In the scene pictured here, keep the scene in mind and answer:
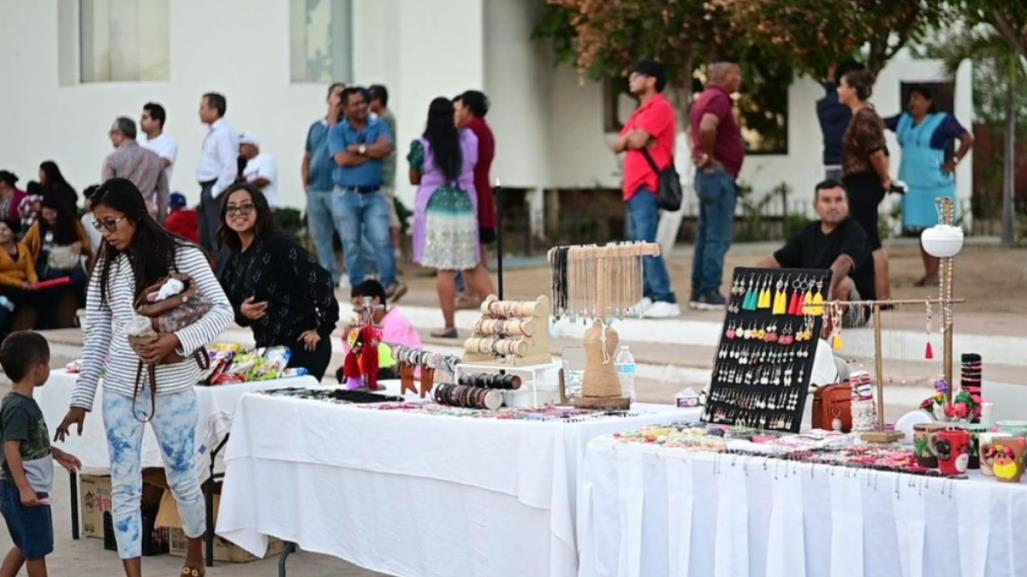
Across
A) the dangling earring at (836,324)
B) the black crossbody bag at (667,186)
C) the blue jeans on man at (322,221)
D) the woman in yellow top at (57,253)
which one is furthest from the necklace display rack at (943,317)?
the woman in yellow top at (57,253)

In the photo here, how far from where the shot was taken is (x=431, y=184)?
12.1m

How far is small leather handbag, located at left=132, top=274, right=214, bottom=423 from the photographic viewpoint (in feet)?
22.7

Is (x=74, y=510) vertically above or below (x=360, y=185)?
below

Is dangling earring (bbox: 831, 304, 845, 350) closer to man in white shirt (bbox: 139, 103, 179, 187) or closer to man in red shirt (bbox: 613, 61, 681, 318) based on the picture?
man in red shirt (bbox: 613, 61, 681, 318)

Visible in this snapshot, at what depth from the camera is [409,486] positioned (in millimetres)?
6602

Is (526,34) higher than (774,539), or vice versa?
(526,34)

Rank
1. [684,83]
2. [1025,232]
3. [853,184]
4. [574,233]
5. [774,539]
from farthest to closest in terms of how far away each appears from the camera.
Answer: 1. [574,233]
2. [684,83]
3. [1025,232]
4. [853,184]
5. [774,539]

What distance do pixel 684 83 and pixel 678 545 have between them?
1636cm

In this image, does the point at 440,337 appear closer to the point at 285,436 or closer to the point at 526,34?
the point at 285,436

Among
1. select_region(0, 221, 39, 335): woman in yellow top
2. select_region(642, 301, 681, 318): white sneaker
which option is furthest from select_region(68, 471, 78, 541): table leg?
select_region(0, 221, 39, 335): woman in yellow top

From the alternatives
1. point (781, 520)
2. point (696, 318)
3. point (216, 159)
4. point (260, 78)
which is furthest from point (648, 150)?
point (260, 78)

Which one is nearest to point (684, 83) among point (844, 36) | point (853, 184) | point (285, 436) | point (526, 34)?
point (526, 34)

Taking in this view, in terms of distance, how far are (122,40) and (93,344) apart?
46.8ft

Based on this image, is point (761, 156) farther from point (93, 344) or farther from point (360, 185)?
point (93, 344)
